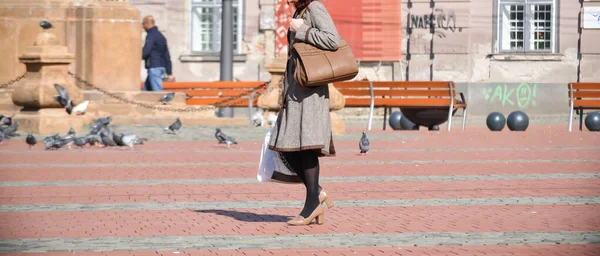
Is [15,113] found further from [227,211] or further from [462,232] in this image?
[462,232]

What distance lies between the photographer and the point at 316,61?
8391 millimetres

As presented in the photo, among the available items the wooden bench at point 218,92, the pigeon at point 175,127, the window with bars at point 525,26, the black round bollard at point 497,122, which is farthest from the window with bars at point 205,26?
the pigeon at point 175,127

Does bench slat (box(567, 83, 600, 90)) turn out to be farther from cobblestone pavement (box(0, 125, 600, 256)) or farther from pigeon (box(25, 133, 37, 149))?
pigeon (box(25, 133, 37, 149))

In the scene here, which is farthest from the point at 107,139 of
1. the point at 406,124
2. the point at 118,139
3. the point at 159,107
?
the point at 406,124

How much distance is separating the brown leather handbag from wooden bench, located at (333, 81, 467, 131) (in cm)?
1365

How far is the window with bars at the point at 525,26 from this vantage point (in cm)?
3130

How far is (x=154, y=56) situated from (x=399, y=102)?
181 inches

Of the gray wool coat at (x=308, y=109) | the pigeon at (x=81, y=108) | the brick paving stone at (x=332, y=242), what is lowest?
the brick paving stone at (x=332, y=242)

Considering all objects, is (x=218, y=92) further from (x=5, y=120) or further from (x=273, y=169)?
(x=273, y=169)

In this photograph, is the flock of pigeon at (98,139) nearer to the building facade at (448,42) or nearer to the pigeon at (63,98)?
the pigeon at (63,98)

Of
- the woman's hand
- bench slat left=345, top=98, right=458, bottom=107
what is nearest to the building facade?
bench slat left=345, top=98, right=458, bottom=107

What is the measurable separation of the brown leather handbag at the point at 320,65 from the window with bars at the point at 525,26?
23.2m

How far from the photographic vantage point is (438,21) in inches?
1209

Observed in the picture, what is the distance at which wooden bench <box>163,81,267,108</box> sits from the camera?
23.3 metres
